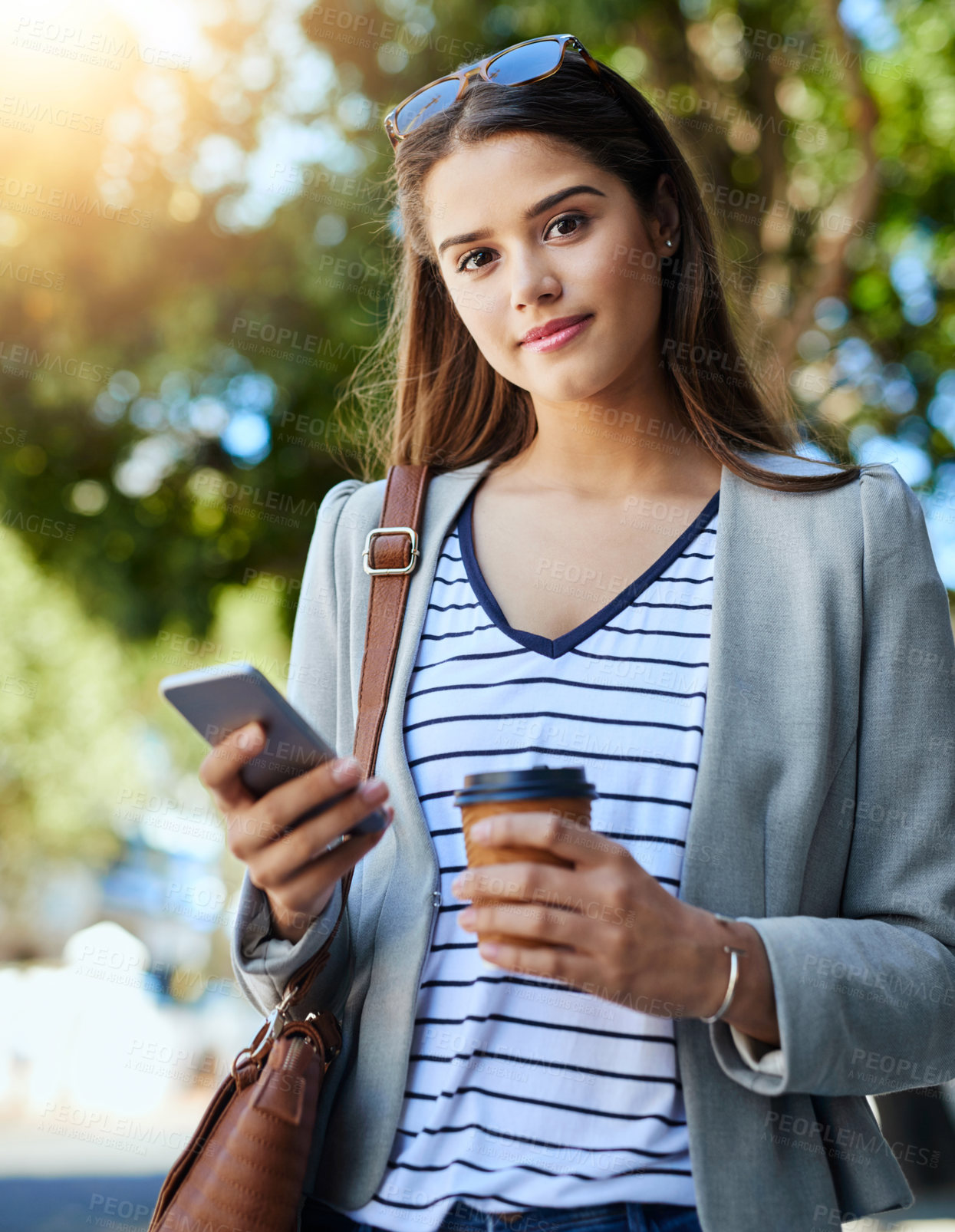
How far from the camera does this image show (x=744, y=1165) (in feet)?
4.74

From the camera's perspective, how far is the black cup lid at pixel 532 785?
1.34 meters

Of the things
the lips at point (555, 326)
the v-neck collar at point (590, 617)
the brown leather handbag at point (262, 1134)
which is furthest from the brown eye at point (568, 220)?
the brown leather handbag at point (262, 1134)

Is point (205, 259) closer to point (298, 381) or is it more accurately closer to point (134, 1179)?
point (298, 381)

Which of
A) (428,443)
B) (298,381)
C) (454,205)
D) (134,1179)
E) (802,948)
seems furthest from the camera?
(134,1179)

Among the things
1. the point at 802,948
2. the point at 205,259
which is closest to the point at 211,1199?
the point at 802,948

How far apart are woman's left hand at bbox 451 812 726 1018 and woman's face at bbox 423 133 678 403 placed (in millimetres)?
912

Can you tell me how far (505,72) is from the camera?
6.76 feet

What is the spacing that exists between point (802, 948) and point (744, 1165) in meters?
0.29

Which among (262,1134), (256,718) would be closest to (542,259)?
(256,718)

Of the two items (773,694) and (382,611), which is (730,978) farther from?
(382,611)

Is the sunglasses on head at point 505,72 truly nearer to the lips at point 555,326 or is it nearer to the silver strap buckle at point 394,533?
Answer: the lips at point 555,326

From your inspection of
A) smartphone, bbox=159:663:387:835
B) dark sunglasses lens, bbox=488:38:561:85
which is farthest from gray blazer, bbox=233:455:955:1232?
dark sunglasses lens, bbox=488:38:561:85

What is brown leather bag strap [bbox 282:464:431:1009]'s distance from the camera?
68.9 inches

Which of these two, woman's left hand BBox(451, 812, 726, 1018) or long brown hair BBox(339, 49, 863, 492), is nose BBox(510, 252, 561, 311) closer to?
long brown hair BBox(339, 49, 863, 492)
